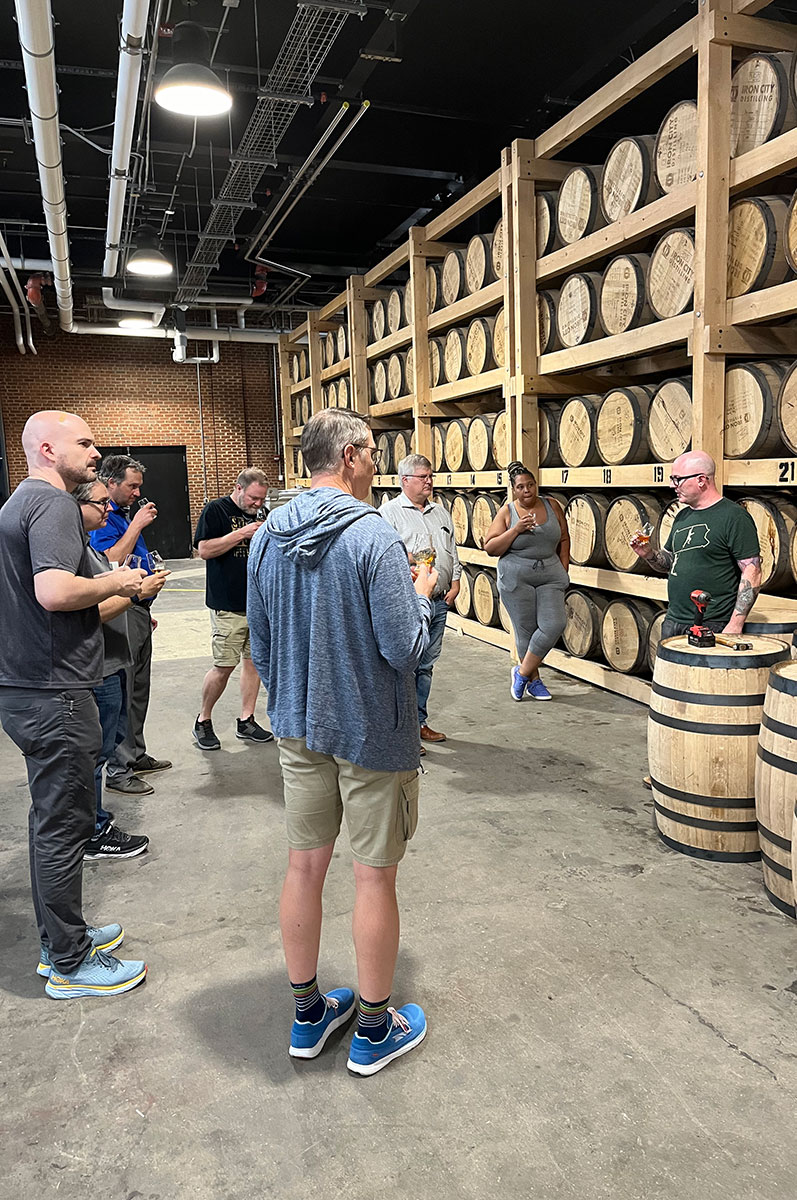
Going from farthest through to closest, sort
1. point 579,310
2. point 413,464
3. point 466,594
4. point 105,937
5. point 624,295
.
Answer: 1. point 466,594
2. point 579,310
3. point 624,295
4. point 413,464
5. point 105,937

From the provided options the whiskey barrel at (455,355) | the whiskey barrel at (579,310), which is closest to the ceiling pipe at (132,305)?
the whiskey barrel at (455,355)

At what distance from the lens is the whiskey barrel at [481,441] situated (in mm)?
7469

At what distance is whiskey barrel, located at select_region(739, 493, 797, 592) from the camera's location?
4.31 metres

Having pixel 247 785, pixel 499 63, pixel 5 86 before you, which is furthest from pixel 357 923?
pixel 5 86

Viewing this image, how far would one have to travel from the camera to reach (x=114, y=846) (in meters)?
3.62

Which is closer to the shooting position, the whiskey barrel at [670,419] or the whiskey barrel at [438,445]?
the whiskey barrel at [670,419]

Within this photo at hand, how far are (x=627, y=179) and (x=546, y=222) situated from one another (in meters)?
1.13

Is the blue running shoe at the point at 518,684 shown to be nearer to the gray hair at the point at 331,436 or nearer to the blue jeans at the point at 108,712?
the blue jeans at the point at 108,712

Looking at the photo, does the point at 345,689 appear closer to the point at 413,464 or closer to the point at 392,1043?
the point at 392,1043

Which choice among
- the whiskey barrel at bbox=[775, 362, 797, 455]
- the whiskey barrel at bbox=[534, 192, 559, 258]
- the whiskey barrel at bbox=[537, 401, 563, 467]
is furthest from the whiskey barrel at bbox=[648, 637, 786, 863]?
the whiskey barrel at bbox=[534, 192, 559, 258]

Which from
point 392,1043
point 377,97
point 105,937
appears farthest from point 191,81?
point 392,1043

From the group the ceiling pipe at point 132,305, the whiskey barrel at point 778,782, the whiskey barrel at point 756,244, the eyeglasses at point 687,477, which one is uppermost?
the ceiling pipe at point 132,305

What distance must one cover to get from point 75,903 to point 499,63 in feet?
27.3

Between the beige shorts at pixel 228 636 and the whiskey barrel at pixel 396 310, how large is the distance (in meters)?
5.42
